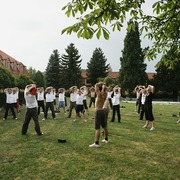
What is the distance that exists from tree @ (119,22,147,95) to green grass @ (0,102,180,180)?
4754cm

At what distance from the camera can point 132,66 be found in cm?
5919

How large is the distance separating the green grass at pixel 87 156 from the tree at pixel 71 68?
56182mm

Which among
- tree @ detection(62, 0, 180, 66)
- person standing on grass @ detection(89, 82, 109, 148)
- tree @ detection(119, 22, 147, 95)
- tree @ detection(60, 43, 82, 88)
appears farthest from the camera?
tree @ detection(60, 43, 82, 88)

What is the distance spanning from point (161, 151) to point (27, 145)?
14.5 feet

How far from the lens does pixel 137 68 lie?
59125 mm

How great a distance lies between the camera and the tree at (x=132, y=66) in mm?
58219

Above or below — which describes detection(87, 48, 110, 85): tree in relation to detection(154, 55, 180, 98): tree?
above

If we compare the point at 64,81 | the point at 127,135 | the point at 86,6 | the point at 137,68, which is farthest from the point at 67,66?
the point at 86,6

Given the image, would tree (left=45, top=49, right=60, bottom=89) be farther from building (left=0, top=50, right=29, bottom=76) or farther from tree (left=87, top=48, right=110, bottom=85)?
building (left=0, top=50, right=29, bottom=76)

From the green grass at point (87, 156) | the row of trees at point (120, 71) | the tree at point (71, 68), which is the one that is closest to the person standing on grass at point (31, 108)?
the green grass at point (87, 156)

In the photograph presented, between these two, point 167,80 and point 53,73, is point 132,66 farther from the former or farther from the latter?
point 53,73

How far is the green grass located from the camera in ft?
19.9

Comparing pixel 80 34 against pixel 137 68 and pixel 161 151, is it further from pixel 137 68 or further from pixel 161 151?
pixel 137 68

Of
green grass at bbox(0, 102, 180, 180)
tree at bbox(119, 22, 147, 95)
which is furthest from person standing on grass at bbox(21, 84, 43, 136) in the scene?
tree at bbox(119, 22, 147, 95)
